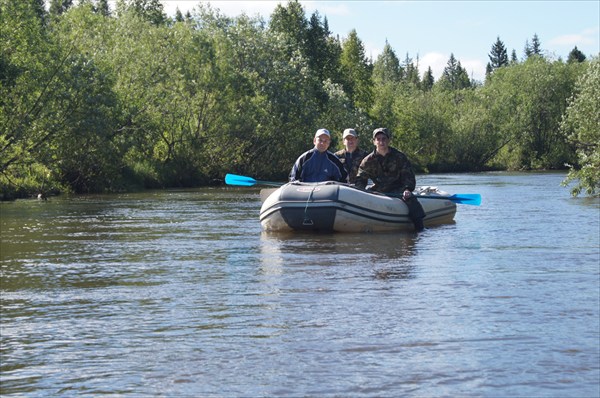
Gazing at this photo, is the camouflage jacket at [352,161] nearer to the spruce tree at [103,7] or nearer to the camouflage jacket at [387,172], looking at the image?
the camouflage jacket at [387,172]

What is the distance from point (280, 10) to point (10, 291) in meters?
48.7

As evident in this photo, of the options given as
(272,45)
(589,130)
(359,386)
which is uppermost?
(272,45)

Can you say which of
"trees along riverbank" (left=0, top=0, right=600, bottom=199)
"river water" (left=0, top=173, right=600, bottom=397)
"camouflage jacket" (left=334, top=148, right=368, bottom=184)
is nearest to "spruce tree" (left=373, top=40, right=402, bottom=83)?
"trees along riverbank" (left=0, top=0, right=600, bottom=199)

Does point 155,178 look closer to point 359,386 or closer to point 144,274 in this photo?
point 144,274

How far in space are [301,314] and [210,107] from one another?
3097cm

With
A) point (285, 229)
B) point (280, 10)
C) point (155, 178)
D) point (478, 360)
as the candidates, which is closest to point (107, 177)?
point (155, 178)

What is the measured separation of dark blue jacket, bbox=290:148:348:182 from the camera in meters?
14.3

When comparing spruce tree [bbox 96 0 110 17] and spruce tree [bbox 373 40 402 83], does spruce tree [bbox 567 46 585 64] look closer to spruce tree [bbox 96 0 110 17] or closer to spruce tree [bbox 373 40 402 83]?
spruce tree [bbox 373 40 402 83]

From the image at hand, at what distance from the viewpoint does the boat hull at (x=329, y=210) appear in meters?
13.3

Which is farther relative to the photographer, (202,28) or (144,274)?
(202,28)

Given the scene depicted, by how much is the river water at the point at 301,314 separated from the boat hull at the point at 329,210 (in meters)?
0.23

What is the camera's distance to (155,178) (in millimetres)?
32312

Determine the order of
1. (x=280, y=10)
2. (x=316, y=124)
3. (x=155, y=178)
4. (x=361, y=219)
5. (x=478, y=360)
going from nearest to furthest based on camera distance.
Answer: (x=478, y=360), (x=361, y=219), (x=155, y=178), (x=316, y=124), (x=280, y=10)

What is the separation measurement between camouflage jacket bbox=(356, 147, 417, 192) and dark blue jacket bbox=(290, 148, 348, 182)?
366 mm
